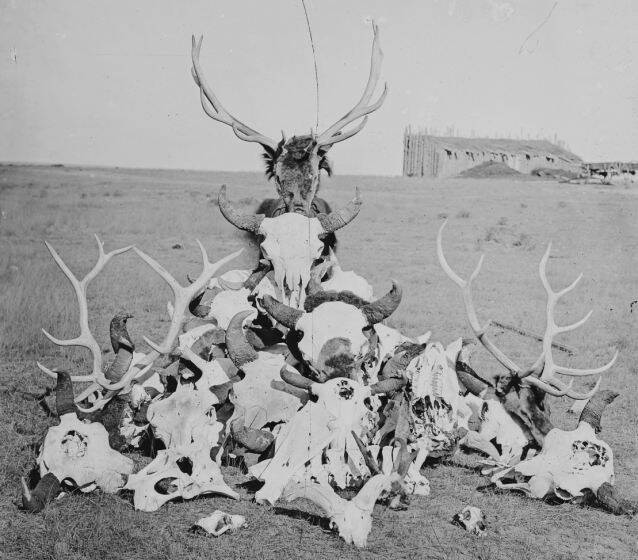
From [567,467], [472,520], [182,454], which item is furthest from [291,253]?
[567,467]

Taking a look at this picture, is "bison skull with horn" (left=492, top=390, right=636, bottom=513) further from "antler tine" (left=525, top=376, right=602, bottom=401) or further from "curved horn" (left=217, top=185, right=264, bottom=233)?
"curved horn" (left=217, top=185, right=264, bottom=233)

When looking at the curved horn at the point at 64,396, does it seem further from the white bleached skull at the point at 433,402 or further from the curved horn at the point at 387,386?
the white bleached skull at the point at 433,402

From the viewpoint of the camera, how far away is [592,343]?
371 inches

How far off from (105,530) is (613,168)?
27.8 meters

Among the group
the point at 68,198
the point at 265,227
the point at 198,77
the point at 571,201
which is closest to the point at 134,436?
the point at 265,227

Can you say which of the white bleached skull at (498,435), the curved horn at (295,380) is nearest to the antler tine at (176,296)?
the curved horn at (295,380)

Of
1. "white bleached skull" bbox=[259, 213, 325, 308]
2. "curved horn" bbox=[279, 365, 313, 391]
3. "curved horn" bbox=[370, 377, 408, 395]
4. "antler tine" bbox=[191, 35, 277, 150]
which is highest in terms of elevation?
"antler tine" bbox=[191, 35, 277, 150]

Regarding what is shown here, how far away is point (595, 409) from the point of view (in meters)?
5.32

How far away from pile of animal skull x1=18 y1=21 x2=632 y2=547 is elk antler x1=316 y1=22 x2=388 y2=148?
1.21 m

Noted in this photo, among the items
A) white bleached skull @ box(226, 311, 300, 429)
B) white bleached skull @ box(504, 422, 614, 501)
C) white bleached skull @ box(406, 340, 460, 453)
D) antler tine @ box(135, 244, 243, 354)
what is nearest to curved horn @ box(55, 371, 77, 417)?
antler tine @ box(135, 244, 243, 354)

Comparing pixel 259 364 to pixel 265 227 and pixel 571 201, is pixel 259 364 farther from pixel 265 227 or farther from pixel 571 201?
pixel 571 201

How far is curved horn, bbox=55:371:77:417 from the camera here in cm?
504

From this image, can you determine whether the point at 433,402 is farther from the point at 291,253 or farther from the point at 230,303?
the point at 230,303

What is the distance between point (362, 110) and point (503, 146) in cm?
3325
